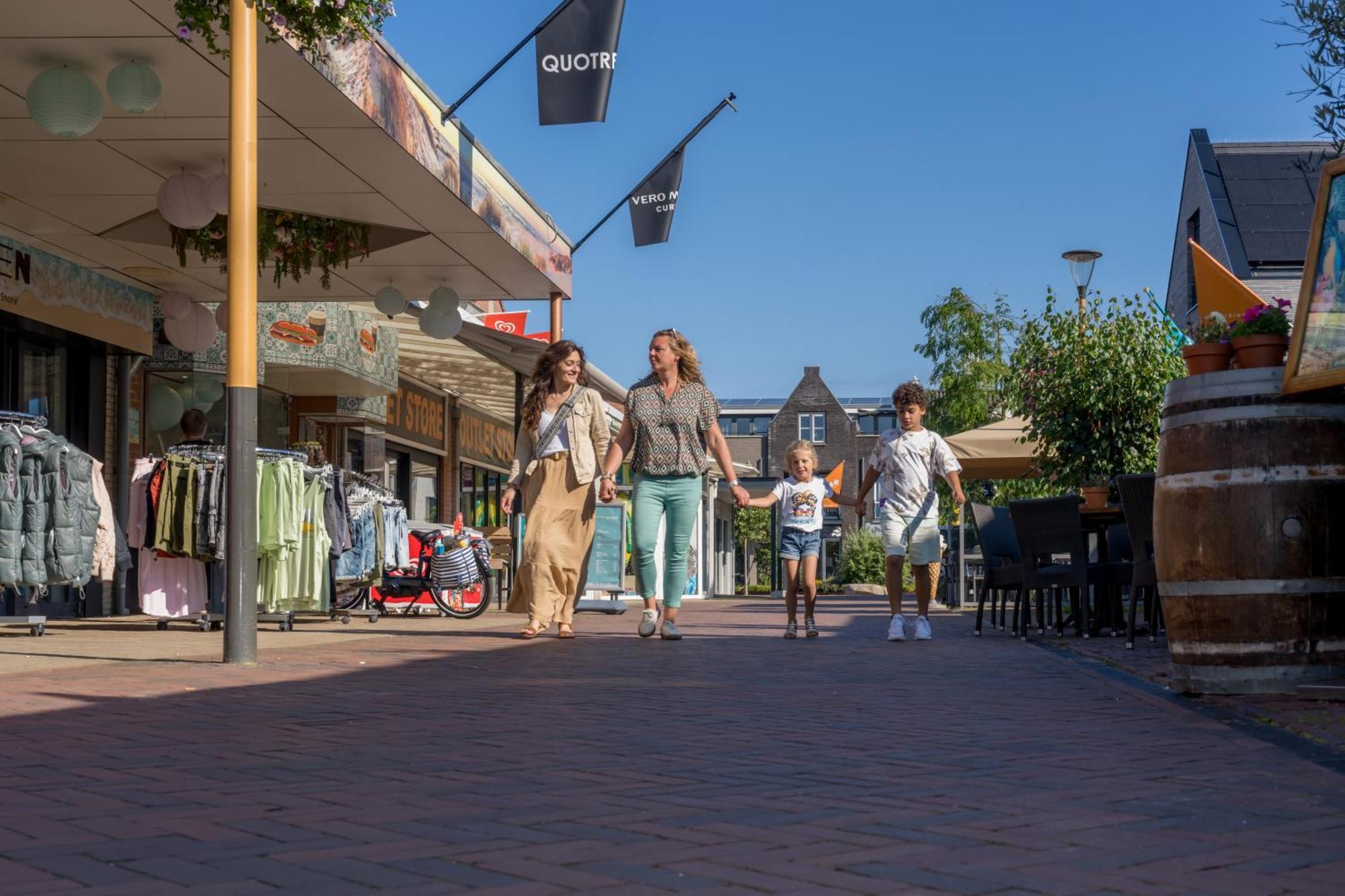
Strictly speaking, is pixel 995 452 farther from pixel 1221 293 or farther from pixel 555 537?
pixel 1221 293

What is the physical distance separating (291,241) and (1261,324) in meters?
8.53

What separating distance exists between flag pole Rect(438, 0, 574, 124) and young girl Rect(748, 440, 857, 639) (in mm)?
3442

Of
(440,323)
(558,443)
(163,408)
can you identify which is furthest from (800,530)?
(163,408)

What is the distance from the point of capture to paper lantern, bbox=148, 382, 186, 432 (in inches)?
630

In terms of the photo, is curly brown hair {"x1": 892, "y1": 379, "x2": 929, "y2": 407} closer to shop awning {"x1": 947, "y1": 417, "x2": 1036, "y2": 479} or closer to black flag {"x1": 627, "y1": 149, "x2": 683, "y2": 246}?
shop awning {"x1": 947, "y1": 417, "x2": 1036, "y2": 479}

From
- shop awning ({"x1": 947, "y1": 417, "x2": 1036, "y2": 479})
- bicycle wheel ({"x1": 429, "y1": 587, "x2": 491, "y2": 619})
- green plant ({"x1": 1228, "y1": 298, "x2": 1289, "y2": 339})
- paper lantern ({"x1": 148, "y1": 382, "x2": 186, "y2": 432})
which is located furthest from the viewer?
shop awning ({"x1": 947, "y1": 417, "x2": 1036, "y2": 479})

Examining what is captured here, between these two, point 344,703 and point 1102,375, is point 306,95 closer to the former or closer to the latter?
point 344,703

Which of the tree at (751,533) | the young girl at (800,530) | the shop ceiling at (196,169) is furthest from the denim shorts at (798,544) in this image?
the tree at (751,533)

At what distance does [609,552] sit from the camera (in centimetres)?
1630

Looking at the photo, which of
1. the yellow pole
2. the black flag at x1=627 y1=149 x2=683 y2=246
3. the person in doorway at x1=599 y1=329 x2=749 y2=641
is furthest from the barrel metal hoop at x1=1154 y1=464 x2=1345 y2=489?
the black flag at x1=627 y1=149 x2=683 y2=246

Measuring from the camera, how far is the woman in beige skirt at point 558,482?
1003 centimetres

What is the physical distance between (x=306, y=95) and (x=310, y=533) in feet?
11.0

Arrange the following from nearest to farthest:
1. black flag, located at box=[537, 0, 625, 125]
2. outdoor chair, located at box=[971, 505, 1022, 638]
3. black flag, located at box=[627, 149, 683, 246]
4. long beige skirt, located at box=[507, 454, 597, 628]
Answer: long beige skirt, located at box=[507, 454, 597, 628] → outdoor chair, located at box=[971, 505, 1022, 638] → black flag, located at box=[537, 0, 625, 125] → black flag, located at box=[627, 149, 683, 246]

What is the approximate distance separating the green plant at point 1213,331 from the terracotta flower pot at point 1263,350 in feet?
0.48
